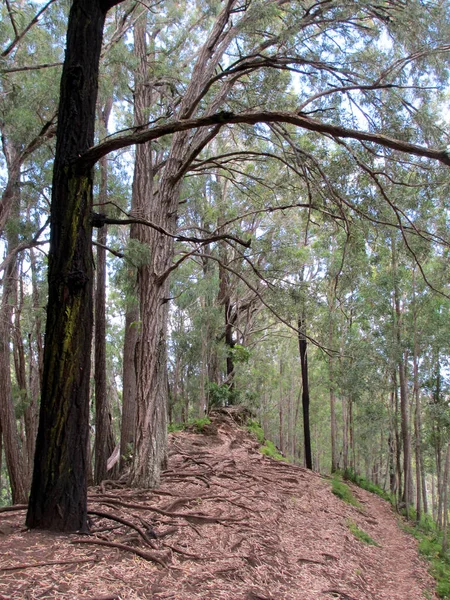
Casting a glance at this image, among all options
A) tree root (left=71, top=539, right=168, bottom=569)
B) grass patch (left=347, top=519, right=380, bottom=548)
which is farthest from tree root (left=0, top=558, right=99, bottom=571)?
grass patch (left=347, top=519, right=380, bottom=548)

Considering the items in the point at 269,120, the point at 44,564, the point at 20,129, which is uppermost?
the point at 20,129

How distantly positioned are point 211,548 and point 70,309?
8.67ft

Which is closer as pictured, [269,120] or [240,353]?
[269,120]

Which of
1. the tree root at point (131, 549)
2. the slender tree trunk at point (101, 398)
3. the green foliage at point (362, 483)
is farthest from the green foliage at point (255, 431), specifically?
the tree root at point (131, 549)

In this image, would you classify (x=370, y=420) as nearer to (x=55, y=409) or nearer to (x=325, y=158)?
(x=325, y=158)

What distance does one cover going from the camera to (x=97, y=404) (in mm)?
10203

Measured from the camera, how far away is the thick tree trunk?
4043 millimetres

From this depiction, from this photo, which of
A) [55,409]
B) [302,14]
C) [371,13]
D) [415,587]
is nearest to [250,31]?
[302,14]

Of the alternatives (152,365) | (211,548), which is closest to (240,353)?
(152,365)

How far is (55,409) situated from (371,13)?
8.09m

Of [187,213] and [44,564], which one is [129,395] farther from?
[187,213]

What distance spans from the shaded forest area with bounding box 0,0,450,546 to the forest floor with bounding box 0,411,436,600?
1.57 feet

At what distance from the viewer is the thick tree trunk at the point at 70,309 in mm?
4043

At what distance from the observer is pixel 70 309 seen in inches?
166
